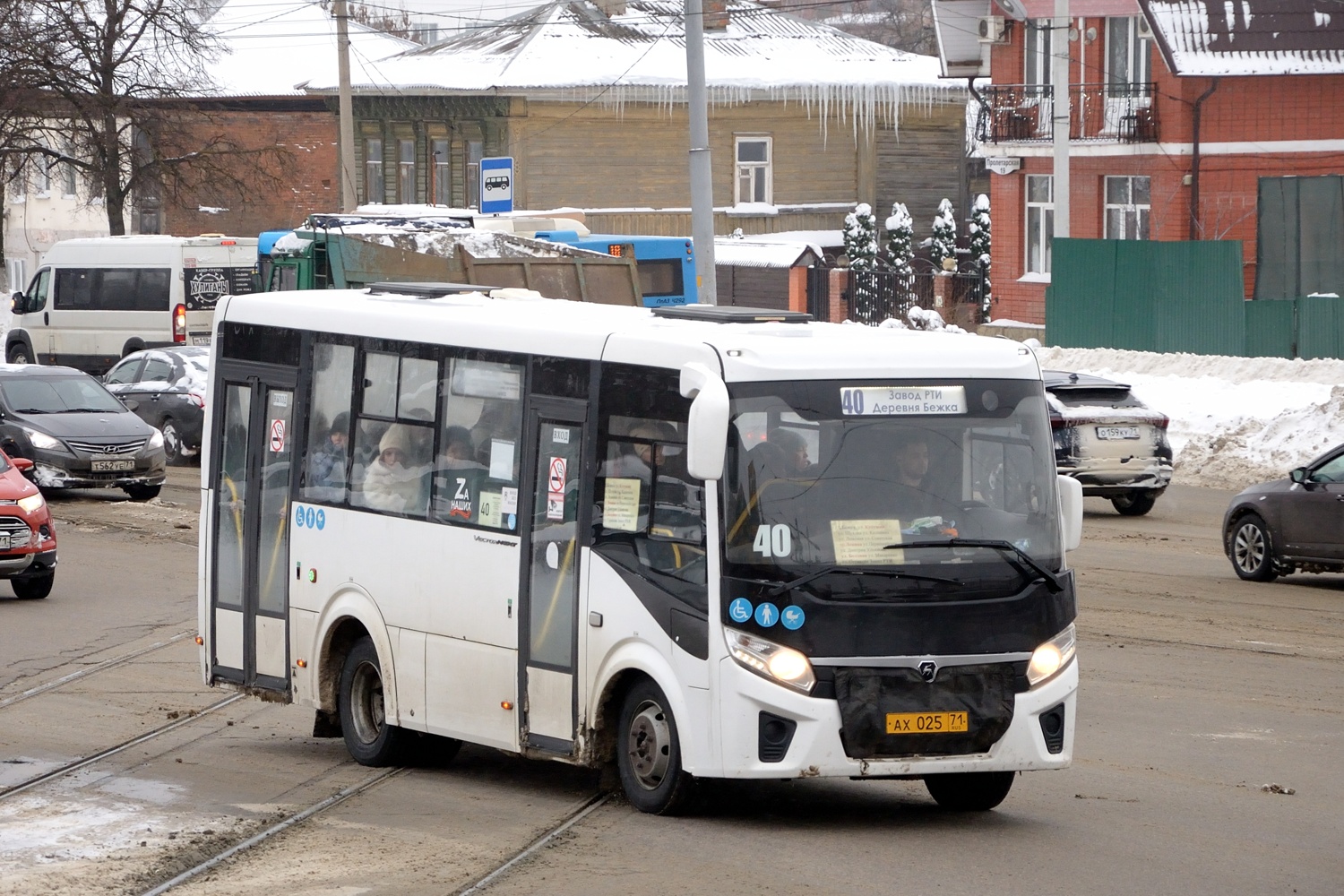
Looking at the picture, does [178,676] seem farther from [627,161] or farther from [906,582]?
[627,161]

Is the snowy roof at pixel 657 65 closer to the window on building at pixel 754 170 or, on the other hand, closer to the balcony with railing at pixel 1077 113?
the window on building at pixel 754 170

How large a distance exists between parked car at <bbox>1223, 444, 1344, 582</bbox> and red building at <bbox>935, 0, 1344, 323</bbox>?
1912cm

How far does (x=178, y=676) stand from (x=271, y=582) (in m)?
3.31

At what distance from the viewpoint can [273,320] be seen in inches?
456

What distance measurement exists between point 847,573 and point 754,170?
49.5 m

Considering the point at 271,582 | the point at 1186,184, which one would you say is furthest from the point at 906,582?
the point at 1186,184

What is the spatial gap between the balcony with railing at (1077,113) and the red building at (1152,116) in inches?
1.4

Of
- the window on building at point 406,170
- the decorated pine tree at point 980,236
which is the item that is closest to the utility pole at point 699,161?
the decorated pine tree at point 980,236

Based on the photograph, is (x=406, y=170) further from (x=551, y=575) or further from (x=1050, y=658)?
(x=1050, y=658)

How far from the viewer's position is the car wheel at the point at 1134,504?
76.0 feet

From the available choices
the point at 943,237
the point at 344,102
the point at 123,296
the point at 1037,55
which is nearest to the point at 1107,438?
the point at 123,296

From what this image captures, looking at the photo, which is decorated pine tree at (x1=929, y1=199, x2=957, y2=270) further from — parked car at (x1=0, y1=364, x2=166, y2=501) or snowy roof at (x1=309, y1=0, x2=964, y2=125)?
parked car at (x1=0, y1=364, x2=166, y2=501)

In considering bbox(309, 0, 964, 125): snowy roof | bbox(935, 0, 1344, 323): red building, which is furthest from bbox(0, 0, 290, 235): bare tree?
bbox(935, 0, 1344, 323): red building

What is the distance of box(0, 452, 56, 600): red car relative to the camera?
57.7ft
